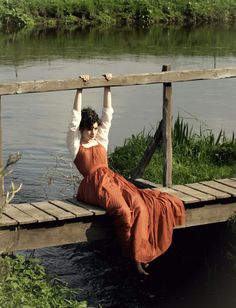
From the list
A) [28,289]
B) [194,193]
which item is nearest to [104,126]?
[194,193]

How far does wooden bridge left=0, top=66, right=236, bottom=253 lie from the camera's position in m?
6.67

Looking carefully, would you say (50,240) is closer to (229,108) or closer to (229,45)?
(229,108)

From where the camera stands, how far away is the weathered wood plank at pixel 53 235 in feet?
21.7

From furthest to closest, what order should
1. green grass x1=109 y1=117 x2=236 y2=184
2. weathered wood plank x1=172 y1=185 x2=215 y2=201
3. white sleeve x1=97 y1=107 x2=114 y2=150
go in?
green grass x1=109 y1=117 x2=236 y2=184 < weathered wood plank x1=172 y1=185 x2=215 y2=201 < white sleeve x1=97 y1=107 x2=114 y2=150

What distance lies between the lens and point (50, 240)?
22.3 ft

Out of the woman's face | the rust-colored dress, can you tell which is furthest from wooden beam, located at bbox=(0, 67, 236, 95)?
the rust-colored dress

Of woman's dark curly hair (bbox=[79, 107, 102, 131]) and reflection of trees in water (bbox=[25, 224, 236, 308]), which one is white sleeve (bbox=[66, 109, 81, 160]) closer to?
woman's dark curly hair (bbox=[79, 107, 102, 131])

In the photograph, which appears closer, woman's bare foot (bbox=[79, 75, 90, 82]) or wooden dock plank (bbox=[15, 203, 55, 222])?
wooden dock plank (bbox=[15, 203, 55, 222])

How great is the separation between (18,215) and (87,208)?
0.57 m

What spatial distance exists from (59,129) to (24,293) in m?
7.93

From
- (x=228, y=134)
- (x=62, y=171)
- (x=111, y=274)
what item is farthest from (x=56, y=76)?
(x=111, y=274)

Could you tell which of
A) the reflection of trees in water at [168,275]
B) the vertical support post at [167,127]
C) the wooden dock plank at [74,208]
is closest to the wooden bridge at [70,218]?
the wooden dock plank at [74,208]

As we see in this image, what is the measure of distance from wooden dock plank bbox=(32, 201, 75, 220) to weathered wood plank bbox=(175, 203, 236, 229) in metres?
1.08

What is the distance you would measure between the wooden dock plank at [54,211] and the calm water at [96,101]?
1196 mm
